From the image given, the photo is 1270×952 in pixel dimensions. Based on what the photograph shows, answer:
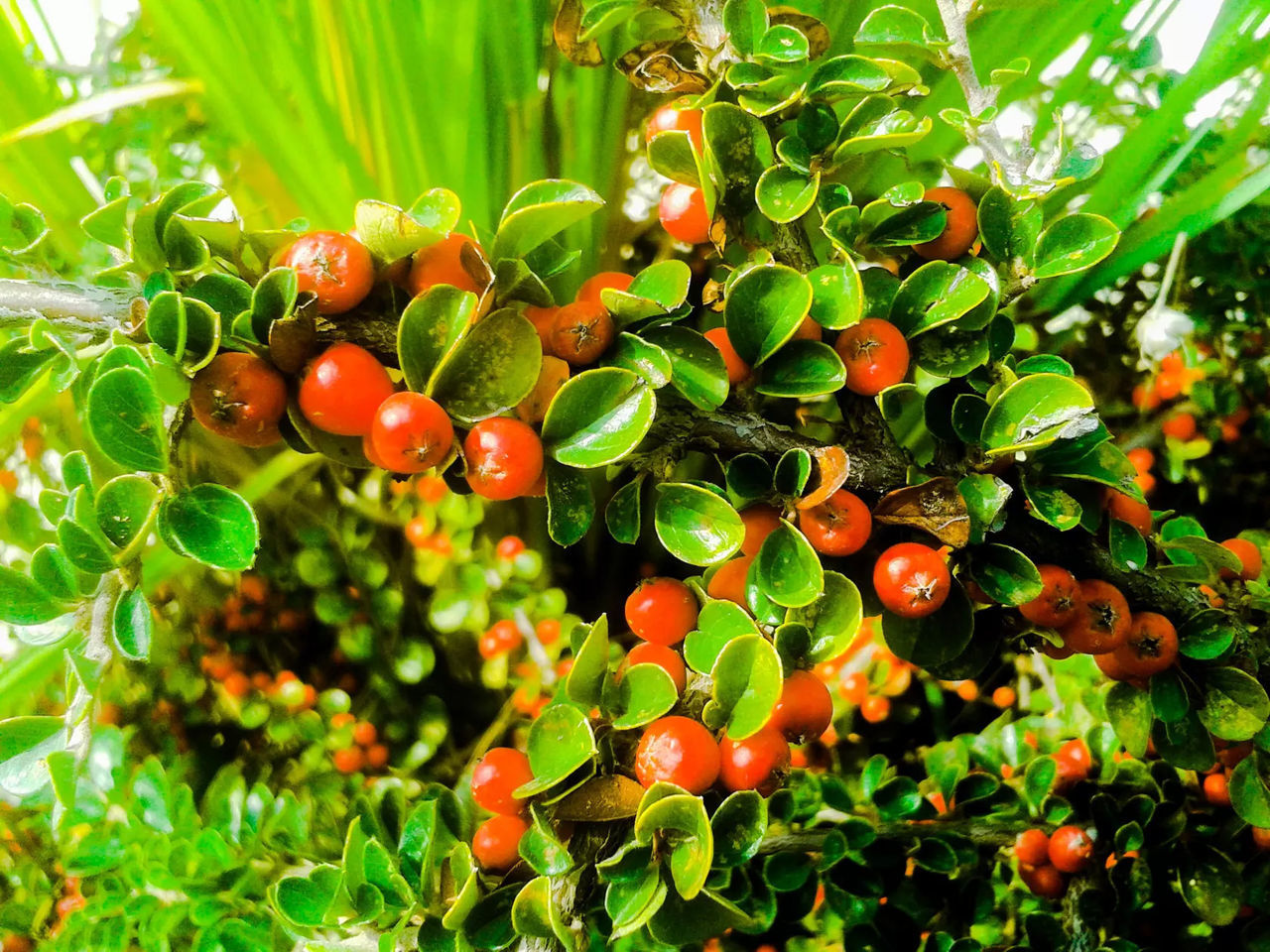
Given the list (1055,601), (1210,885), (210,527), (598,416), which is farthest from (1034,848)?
(210,527)

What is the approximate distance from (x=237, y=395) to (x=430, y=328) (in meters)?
0.08

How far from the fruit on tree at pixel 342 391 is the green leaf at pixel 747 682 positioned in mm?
190

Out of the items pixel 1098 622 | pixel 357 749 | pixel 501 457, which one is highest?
pixel 501 457

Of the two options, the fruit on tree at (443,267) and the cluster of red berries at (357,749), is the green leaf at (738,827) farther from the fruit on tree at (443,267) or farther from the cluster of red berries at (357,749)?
the cluster of red berries at (357,749)

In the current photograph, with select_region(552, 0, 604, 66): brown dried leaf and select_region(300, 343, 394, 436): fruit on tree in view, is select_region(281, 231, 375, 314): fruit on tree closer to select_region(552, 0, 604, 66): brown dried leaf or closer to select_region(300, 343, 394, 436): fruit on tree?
select_region(300, 343, 394, 436): fruit on tree

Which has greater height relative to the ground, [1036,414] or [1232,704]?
[1036,414]

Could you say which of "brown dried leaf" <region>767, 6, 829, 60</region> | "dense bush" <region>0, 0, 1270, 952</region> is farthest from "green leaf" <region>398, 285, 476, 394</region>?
"brown dried leaf" <region>767, 6, 829, 60</region>

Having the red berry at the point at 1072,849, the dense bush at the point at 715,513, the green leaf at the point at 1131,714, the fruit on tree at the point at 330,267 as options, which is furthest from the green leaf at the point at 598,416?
the red berry at the point at 1072,849

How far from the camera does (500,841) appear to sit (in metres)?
0.43

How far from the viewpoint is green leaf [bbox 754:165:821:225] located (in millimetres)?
412

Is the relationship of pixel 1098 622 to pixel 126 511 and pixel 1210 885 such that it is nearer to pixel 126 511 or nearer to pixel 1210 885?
pixel 1210 885

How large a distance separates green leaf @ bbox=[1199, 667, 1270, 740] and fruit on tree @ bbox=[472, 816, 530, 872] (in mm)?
429

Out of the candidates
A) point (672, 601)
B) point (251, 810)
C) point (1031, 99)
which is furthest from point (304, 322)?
point (1031, 99)

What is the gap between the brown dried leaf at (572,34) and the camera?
1.67ft
